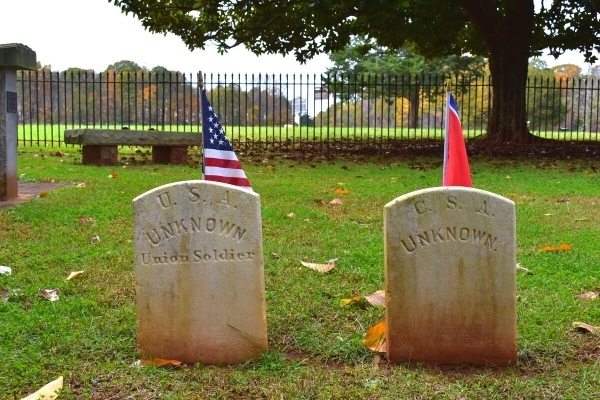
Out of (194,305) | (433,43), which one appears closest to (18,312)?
(194,305)

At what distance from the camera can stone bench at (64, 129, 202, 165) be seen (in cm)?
1322

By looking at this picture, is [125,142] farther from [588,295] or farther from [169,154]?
[588,295]

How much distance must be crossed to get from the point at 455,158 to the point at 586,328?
1.28 m

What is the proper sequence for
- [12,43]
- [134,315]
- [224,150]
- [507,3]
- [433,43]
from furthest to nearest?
1. [433,43]
2. [507,3]
3. [12,43]
4. [224,150]
5. [134,315]

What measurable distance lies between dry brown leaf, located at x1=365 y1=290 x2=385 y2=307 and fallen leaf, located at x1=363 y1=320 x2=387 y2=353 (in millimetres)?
578

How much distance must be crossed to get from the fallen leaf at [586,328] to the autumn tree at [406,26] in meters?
13.2

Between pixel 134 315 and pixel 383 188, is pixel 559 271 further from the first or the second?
pixel 383 188

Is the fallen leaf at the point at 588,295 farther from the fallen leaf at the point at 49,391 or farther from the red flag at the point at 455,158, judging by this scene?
the fallen leaf at the point at 49,391

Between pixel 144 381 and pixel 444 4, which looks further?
pixel 444 4

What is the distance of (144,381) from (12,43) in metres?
6.12

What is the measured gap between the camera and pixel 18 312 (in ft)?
14.2

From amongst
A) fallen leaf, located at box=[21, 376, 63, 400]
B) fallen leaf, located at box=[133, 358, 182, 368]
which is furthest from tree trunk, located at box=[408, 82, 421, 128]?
fallen leaf, located at box=[21, 376, 63, 400]

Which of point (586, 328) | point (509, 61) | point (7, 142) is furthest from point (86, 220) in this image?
point (509, 61)

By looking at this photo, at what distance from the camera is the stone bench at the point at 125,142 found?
13219 mm
